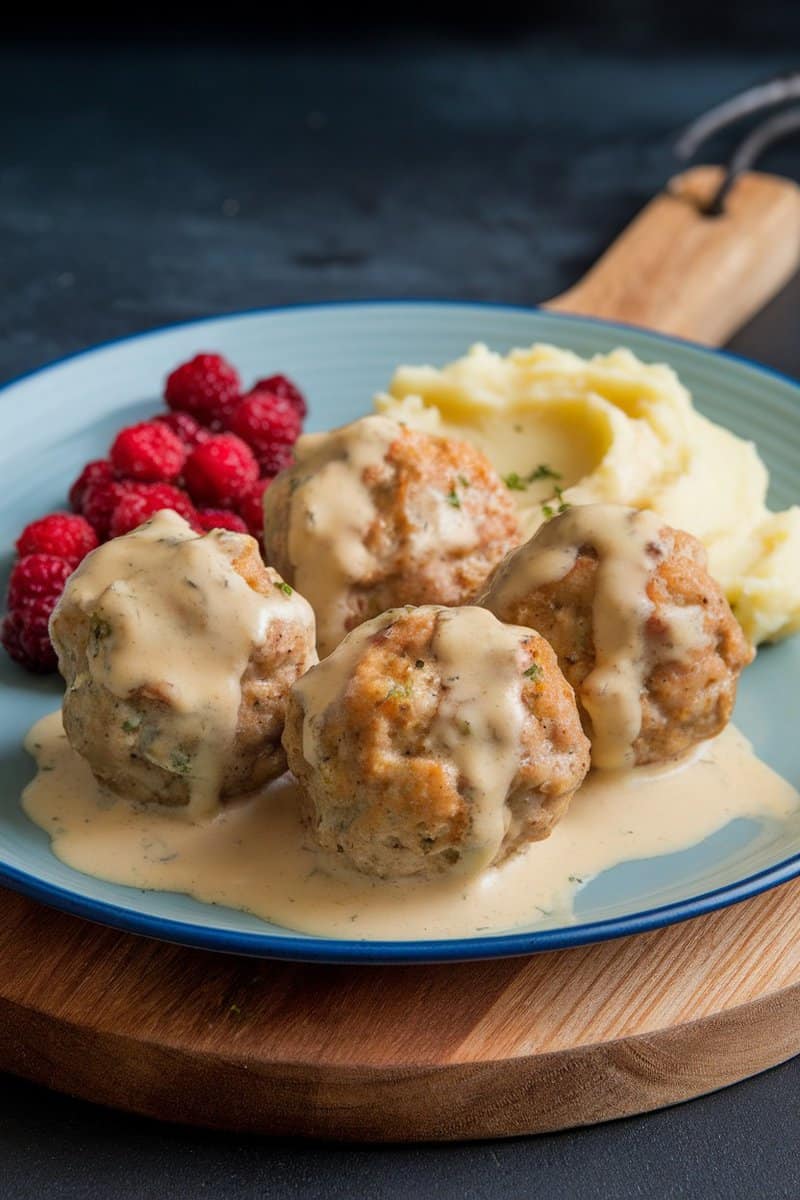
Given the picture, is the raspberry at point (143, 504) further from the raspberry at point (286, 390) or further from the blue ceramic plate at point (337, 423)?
the raspberry at point (286, 390)

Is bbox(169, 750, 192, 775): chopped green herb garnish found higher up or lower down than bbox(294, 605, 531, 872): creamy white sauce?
lower down

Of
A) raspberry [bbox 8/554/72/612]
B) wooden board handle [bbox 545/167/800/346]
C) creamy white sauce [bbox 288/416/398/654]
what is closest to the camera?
creamy white sauce [bbox 288/416/398/654]

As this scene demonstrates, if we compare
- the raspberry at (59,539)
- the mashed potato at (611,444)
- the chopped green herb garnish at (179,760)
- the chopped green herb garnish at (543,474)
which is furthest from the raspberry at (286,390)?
the chopped green herb garnish at (179,760)

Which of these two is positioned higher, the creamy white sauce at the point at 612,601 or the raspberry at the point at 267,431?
the creamy white sauce at the point at 612,601

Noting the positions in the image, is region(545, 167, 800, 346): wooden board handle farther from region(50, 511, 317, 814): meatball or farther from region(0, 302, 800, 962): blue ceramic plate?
region(50, 511, 317, 814): meatball

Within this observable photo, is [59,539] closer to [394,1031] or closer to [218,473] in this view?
[218,473]

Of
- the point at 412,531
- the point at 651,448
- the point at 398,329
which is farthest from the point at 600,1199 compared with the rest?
the point at 398,329

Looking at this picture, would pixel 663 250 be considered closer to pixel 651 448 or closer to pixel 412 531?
pixel 651 448

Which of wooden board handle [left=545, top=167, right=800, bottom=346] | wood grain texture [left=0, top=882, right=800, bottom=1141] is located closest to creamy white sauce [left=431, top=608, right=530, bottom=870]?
wood grain texture [left=0, top=882, right=800, bottom=1141]
